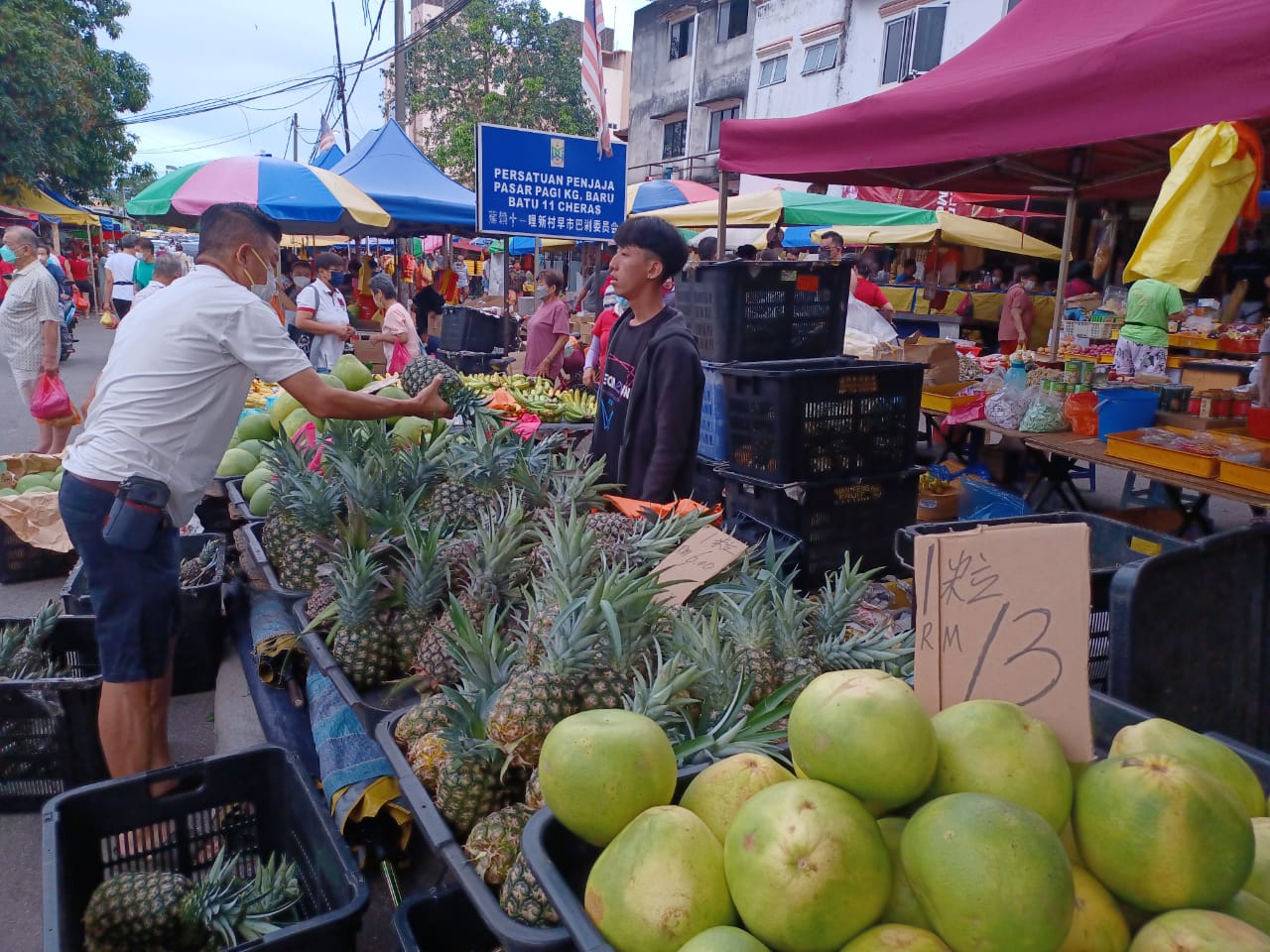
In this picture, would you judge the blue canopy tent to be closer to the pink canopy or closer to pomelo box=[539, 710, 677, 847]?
the pink canopy

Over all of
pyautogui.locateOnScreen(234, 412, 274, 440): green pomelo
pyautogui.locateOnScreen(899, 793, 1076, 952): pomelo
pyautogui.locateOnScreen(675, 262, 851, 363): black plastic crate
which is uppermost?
pyautogui.locateOnScreen(675, 262, 851, 363): black plastic crate

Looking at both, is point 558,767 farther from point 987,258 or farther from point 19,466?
point 987,258

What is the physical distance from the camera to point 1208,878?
107 centimetres

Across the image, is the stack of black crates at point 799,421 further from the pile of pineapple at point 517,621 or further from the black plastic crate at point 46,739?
the black plastic crate at point 46,739

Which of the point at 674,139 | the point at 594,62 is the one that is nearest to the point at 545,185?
the point at 594,62

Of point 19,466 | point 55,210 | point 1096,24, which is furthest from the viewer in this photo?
point 55,210

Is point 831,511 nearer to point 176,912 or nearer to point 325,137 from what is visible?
point 176,912

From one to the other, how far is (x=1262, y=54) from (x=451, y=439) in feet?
11.7

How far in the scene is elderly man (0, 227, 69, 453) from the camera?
712cm

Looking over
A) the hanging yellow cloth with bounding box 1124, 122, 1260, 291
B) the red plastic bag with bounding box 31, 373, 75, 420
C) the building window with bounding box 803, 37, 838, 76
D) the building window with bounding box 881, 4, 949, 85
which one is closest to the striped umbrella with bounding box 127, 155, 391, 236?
the red plastic bag with bounding box 31, 373, 75, 420

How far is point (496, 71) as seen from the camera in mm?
31266

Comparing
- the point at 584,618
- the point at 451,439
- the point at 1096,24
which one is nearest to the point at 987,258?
the point at 1096,24

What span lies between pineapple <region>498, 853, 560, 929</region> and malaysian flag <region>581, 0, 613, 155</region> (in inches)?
307

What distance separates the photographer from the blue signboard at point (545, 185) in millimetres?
7590
